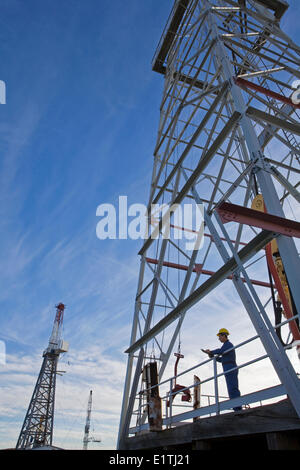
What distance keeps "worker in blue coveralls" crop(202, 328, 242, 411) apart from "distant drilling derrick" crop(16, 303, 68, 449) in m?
32.0

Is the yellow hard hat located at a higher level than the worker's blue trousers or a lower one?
higher

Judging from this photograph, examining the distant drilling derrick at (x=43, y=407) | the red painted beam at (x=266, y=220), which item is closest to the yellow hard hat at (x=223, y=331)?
the red painted beam at (x=266, y=220)

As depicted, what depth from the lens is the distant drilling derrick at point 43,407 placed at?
32594 mm

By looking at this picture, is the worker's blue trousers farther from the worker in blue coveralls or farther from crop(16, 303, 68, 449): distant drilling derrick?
crop(16, 303, 68, 449): distant drilling derrick

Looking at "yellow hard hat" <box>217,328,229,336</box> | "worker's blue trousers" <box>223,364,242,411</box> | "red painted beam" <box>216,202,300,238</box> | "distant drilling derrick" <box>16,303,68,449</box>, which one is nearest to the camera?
"red painted beam" <box>216,202,300,238</box>

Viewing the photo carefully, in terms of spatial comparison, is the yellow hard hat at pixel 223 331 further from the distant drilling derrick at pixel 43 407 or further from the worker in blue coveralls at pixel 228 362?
the distant drilling derrick at pixel 43 407

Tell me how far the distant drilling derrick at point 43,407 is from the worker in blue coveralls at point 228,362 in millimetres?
32042

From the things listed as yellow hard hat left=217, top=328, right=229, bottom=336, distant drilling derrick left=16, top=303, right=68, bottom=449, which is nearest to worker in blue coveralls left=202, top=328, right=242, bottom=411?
yellow hard hat left=217, top=328, right=229, bottom=336

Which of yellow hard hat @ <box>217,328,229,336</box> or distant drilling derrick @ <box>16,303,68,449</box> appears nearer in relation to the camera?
yellow hard hat @ <box>217,328,229,336</box>

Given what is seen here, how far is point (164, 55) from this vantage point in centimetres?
1541

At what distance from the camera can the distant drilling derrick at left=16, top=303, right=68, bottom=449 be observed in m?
32.6

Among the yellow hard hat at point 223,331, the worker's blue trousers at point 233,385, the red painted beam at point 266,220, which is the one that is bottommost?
the worker's blue trousers at point 233,385
